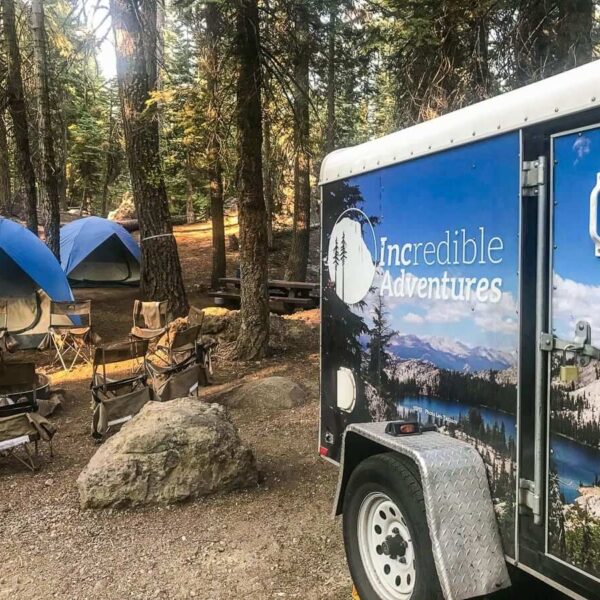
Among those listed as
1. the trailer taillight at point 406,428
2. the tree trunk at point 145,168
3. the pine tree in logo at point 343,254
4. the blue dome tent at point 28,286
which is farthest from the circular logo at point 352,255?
the blue dome tent at point 28,286

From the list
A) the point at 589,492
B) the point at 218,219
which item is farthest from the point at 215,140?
the point at 589,492

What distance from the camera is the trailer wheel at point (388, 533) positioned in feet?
8.16

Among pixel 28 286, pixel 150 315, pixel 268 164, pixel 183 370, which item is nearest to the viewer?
pixel 183 370

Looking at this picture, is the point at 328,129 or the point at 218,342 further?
the point at 328,129

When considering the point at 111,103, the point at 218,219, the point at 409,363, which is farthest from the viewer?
the point at 111,103

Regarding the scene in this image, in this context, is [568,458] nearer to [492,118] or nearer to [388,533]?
[388,533]

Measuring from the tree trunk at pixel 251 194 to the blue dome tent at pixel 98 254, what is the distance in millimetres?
8366

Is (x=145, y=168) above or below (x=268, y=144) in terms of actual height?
below

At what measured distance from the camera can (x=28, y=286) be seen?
1112 cm

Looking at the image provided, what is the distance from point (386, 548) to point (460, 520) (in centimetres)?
55

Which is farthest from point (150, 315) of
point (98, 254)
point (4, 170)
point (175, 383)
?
point (98, 254)

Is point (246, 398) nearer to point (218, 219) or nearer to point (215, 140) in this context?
point (215, 140)

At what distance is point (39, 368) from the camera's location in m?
9.59

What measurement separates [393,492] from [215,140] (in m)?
8.09
